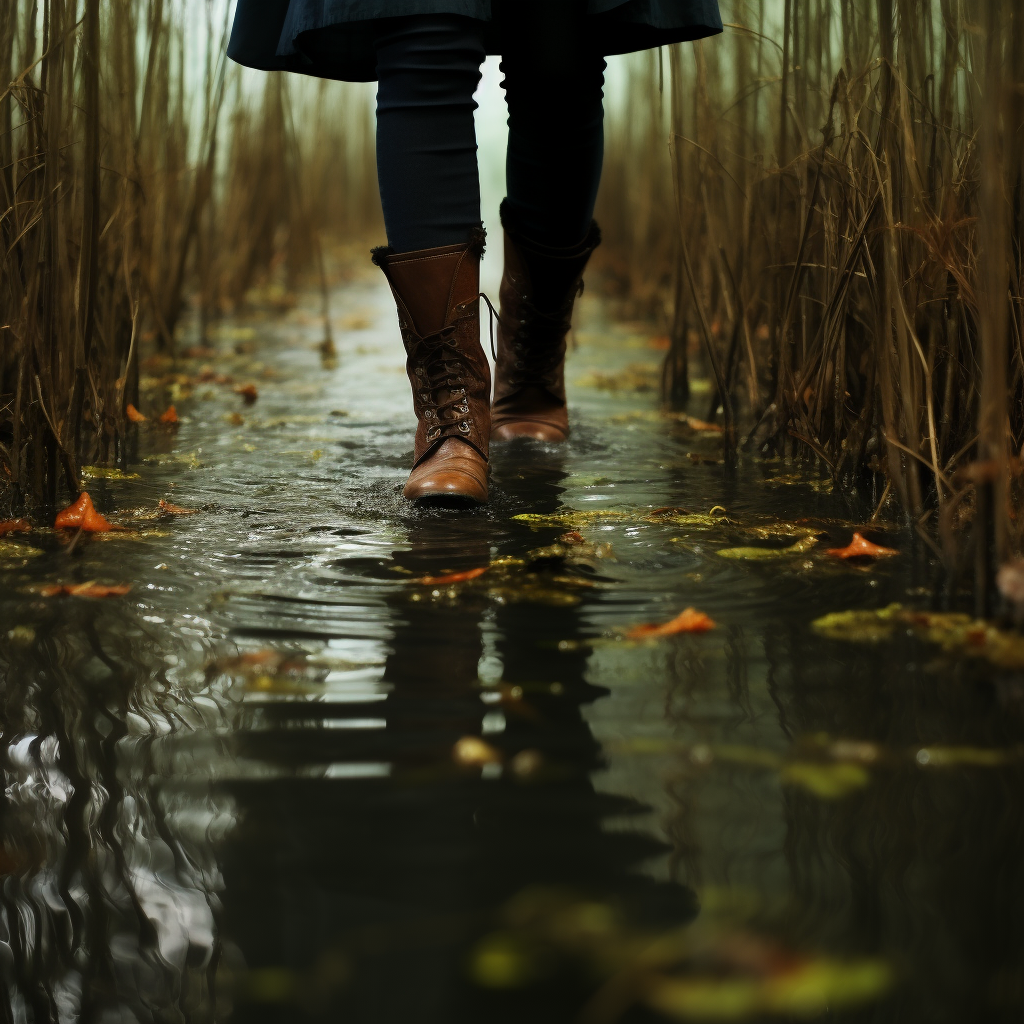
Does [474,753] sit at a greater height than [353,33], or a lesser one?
lesser

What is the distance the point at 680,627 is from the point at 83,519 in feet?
1.97

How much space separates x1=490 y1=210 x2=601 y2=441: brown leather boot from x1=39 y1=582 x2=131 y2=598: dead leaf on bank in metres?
0.73

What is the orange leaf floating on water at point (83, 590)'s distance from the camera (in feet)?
3.03

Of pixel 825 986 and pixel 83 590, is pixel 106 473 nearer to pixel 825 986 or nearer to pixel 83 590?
pixel 83 590

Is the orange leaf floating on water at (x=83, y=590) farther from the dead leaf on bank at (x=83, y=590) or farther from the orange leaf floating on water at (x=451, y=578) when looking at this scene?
the orange leaf floating on water at (x=451, y=578)

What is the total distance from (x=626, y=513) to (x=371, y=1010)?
0.78m

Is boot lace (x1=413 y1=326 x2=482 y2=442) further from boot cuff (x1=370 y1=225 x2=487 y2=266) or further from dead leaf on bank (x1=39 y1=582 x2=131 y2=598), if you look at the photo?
dead leaf on bank (x1=39 y1=582 x2=131 y2=598)

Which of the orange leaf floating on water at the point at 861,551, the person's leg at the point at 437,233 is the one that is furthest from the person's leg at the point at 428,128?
the orange leaf floating on water at the point at 861,551

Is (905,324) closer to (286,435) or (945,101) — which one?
(945,101)

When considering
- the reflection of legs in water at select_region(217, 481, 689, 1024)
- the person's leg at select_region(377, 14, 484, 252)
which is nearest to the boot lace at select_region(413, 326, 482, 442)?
the person's leg at select_region(377, 14, 484, 252)

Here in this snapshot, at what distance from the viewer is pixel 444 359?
49.3 inches

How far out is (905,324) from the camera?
103 centimetres

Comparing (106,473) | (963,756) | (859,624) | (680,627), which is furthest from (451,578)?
(106,473)

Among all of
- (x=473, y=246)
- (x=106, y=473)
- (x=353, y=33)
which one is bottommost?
(x=106, y=473)
